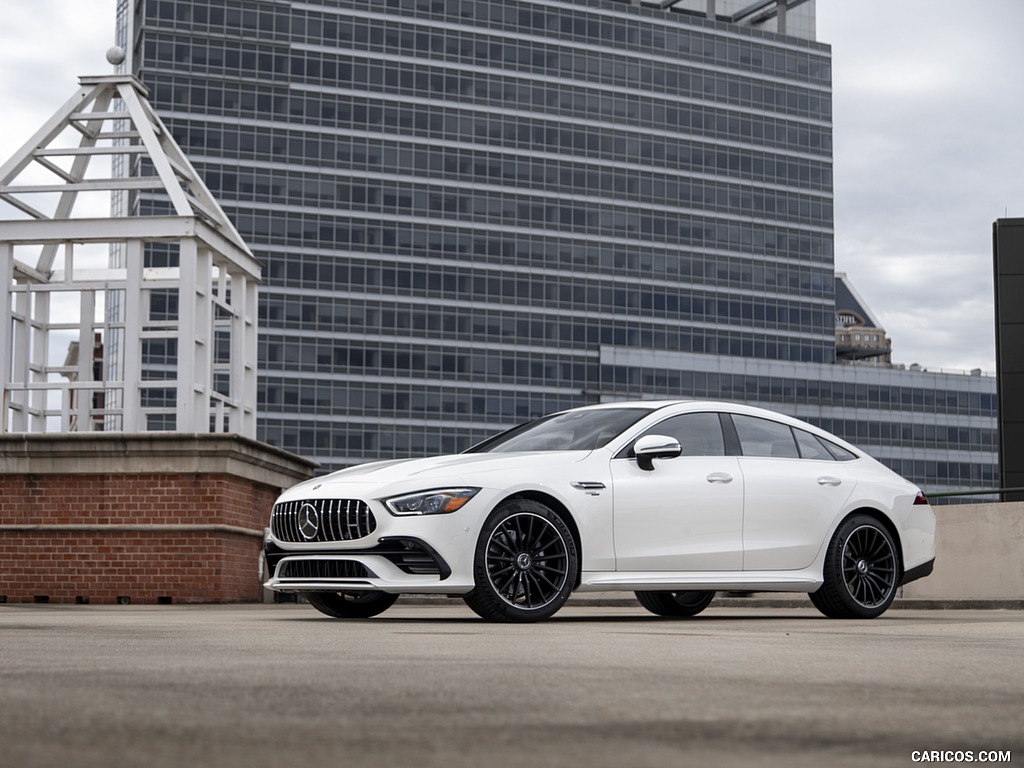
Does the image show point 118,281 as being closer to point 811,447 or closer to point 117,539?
point 117,539

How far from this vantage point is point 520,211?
10062 centimetres

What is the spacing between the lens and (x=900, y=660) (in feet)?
18.6

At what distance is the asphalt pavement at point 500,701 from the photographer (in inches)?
119

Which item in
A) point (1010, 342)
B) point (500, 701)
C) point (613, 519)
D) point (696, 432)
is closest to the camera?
point (500, 701)

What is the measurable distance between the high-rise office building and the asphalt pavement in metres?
86.1

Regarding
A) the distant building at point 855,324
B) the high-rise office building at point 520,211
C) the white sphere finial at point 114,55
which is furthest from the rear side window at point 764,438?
the distant building at point 855,324

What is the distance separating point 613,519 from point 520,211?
92057mm

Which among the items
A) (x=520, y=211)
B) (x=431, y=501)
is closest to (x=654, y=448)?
(x=431, y=501)

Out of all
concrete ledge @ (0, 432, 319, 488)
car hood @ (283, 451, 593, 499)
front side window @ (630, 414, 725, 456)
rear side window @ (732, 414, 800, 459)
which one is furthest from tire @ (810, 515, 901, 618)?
concrete ledge @ (0, 432, 319, 488)

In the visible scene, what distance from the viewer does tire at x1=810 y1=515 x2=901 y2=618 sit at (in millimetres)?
10391

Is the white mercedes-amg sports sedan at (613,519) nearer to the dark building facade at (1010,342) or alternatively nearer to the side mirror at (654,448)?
the side mirror at (654,448)

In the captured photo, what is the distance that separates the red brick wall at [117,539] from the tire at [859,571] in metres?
7.04

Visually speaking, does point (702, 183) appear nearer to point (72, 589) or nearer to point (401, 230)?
point (401, 230)

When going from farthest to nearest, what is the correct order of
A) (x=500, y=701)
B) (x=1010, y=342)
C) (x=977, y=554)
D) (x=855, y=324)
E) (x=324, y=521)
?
(x=855, y=324), (x=1010, y=342), (x=977, y=554), (x=324, y=521), (x=500, y=701)
